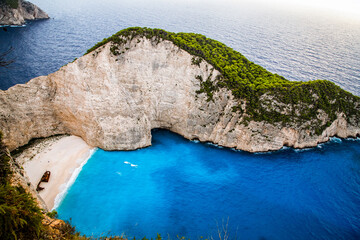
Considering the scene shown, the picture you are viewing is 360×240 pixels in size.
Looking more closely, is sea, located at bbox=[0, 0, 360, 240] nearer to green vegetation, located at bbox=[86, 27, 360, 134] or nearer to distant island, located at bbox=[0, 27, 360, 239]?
distant island, located at bbox=[0, 27, 360, 239]

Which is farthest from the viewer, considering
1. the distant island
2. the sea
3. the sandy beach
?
the distant island

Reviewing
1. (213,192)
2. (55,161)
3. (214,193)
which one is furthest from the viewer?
(55,161)

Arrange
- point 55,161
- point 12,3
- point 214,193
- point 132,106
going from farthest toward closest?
1. point 12,3
2. point 132,106
3. point 55,161
4. point 214,193

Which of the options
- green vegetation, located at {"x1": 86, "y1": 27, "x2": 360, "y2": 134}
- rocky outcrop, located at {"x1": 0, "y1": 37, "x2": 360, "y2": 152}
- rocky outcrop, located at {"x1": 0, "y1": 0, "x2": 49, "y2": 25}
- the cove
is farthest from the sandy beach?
rocky outcrop, located at {"x1": 0, "y1": 0, "x2": 49, "y2": 25}

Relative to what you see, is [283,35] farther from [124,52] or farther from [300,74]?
[124,52]

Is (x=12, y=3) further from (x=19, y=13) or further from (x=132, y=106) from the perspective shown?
(x=132, y=106)

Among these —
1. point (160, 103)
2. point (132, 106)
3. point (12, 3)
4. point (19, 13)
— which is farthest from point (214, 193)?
point (12, 3)
